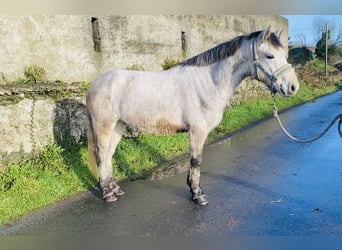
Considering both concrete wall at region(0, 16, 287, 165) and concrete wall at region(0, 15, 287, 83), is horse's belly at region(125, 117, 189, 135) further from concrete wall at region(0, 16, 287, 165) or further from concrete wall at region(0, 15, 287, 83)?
concrete wall at region(0, 15, 287, 83)

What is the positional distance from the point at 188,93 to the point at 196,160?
2.73 feet

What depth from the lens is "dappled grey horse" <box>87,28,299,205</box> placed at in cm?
386

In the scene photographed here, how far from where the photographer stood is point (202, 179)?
5.16 m

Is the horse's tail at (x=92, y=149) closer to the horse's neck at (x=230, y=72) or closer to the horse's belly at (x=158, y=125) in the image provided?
the horse's belly at (x=158, y=125)

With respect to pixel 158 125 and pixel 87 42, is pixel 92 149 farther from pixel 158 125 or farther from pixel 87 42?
pixel 87 42

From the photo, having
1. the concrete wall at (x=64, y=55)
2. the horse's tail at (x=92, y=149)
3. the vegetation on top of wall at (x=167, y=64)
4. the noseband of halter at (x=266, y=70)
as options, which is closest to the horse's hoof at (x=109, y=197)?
the horse's tail at (x=92, y=149)

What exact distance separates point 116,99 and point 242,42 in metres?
1.67

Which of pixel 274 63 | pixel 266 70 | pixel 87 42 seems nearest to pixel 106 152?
pixel 266 70

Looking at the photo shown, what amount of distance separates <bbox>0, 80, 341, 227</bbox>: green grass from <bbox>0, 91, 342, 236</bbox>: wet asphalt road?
0.78 feet

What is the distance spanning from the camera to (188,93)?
4.08 meters

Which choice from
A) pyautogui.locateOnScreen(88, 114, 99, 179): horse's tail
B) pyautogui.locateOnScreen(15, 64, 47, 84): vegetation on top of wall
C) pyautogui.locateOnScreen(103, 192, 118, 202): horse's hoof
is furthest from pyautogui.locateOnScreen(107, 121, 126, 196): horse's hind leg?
pyautogui.locateOnScreen(15, 64, 47, 84): vegetation on top of wall

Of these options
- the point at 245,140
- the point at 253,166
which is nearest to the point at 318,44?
the point at 245,140

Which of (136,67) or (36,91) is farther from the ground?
(136,67)
